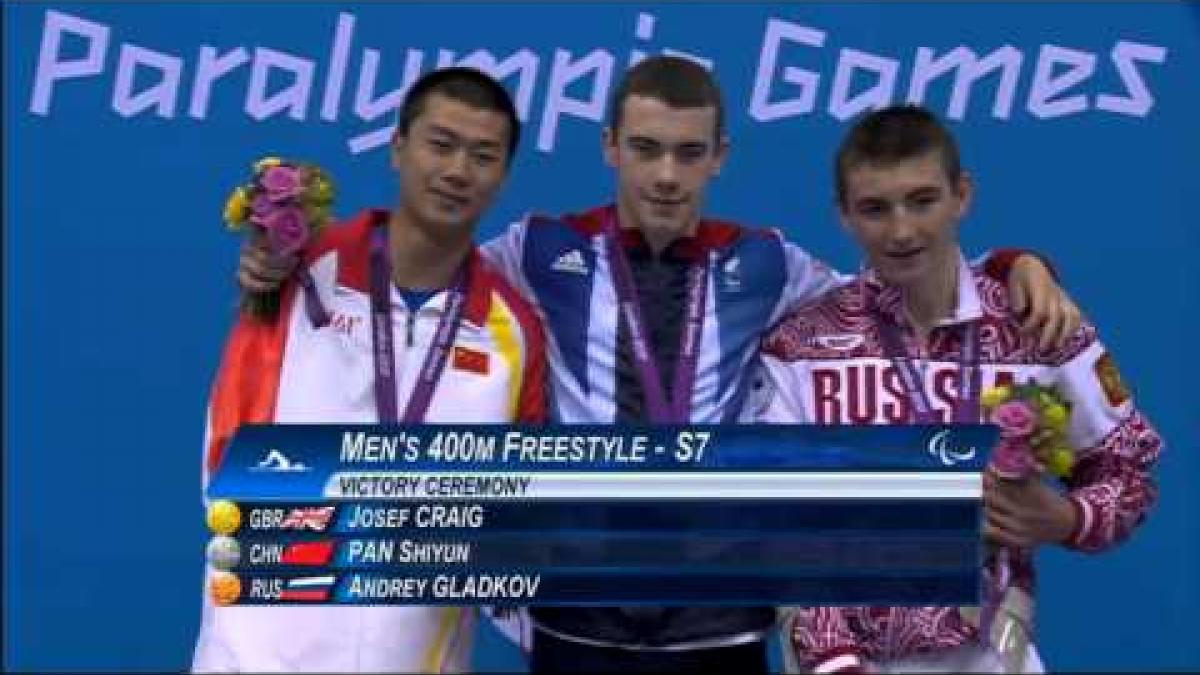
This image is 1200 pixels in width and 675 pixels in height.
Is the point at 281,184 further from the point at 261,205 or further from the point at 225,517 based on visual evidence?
the point at 225,517

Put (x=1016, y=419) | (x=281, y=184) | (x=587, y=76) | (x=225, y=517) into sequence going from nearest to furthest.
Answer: (x=1016, y=419) → (x=225, y=517) → (x=281, y=184) → (x=587, y=76)

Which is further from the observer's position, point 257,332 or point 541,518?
point 257,332

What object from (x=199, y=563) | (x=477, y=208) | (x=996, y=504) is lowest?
(x=199, y=563)

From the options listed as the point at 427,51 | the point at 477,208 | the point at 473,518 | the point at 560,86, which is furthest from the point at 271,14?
the point at 473,518

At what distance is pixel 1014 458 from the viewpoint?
9.41 feet

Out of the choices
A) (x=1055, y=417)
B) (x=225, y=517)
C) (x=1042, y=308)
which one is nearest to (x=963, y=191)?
(x=1042, y=308)

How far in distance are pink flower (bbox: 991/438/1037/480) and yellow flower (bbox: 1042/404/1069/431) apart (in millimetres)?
45

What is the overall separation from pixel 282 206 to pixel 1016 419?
3.63 ft

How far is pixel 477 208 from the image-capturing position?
3221 millimetres

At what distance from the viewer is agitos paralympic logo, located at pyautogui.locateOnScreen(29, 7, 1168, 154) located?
3.93 meters

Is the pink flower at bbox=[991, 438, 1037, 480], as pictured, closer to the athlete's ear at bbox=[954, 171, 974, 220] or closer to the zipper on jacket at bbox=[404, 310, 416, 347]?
the athlete's ear at bbox=[954, 171, 974, 220]

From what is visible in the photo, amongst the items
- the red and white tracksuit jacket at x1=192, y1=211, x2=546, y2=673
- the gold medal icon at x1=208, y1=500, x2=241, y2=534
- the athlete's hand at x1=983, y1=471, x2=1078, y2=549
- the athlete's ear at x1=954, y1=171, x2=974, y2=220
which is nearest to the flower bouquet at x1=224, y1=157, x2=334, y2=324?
the red and white tracksuit jacket at x1=192, y1=211, x2=546, y2=673

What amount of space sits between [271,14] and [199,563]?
105 cm

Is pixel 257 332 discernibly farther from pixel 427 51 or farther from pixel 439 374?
pixel 427 51
